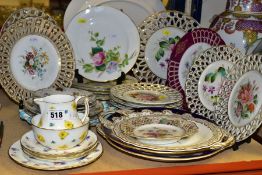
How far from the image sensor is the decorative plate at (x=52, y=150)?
81cm

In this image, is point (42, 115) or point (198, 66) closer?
point (42, 115)

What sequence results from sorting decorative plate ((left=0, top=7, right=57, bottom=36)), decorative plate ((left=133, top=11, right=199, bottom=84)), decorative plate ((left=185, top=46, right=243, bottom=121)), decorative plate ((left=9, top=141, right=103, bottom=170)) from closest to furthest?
decorative plate ((left=9, top=141, right=103, bottom=170)), decorative plate ((left=185, top=46, right=243, bottom=121)), decorative plate ((left=0, top=7, right=57, bottom=36)), decorative plate ((left=133, top=11, right=199, bottom=84))

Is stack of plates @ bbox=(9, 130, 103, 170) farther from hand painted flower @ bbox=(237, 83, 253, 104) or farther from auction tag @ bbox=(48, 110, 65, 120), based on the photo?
hand painted flower @ bbox=(237, 83, 253, 104)

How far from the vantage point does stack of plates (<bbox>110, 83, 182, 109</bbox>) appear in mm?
1053

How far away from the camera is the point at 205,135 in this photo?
0.90 metres

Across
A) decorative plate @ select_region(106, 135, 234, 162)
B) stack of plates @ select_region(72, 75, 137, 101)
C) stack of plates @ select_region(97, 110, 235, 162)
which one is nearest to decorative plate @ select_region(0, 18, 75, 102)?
stack of plates @ select_region(72, 75, 137, 101)

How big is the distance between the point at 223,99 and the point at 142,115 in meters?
0.20

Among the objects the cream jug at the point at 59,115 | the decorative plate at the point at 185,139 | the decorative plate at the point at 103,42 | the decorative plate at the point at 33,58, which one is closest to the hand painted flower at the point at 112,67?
the decorative plate at the point at 103,42

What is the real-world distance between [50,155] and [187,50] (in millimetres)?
538

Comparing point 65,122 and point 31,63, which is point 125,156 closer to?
point 65,122

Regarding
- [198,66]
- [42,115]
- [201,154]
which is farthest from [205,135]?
[42,115]

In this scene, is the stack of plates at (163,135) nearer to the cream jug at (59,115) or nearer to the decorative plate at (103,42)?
the cream jug at (59,115)

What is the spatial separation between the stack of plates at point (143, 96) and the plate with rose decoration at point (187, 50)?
0.16ft

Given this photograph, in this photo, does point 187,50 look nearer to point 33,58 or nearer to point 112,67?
point 112,67
